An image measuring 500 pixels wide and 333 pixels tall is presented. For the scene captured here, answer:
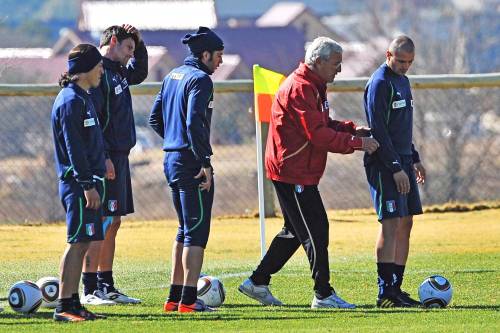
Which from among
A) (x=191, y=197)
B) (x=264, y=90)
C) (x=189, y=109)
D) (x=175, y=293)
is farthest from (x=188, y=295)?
(x=264, y=90)

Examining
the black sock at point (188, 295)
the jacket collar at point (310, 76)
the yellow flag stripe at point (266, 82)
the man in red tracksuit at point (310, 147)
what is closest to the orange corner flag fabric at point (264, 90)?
the yellow flag stripe at point (266, 82)

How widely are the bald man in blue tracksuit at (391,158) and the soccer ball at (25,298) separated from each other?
8.81 ft

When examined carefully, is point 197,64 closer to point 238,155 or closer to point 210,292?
point 210,292

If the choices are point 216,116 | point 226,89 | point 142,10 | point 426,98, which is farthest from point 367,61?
point 142,10

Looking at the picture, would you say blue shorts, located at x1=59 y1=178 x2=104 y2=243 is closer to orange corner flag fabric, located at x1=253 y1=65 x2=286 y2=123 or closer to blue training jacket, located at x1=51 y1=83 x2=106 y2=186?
blue training jacket, located at x1=51 y1=83 x2=106 y2=186

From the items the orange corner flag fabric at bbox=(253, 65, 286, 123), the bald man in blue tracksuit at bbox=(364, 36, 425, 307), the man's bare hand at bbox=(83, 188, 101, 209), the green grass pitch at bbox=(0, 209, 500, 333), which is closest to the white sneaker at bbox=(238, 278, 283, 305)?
the green grass pitch at bbox=(0, 209, 500, 333)

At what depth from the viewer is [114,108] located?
1141cm

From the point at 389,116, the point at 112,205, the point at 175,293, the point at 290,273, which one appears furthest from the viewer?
the point at 290,273

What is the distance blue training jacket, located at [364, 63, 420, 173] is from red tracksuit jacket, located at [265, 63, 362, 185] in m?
0.25

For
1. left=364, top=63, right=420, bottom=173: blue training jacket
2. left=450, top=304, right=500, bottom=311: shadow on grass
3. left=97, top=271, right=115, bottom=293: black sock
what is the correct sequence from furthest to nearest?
left=97, top=271, right=115, bottom=293: black sock → left=364, top=63, right=420, bottom=173: blue training jacket → left=450, top=304, right=500, bottom=311: shadow on grass

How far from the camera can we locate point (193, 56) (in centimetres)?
1075

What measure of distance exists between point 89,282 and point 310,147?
7.06 ft

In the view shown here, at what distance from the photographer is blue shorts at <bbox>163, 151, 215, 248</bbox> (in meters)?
10.6

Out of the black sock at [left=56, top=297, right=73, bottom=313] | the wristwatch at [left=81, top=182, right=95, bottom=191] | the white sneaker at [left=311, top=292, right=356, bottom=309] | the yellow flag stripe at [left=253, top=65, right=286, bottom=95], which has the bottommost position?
the white sneaker at [left=311, top=292, right=356, bottom=309]
